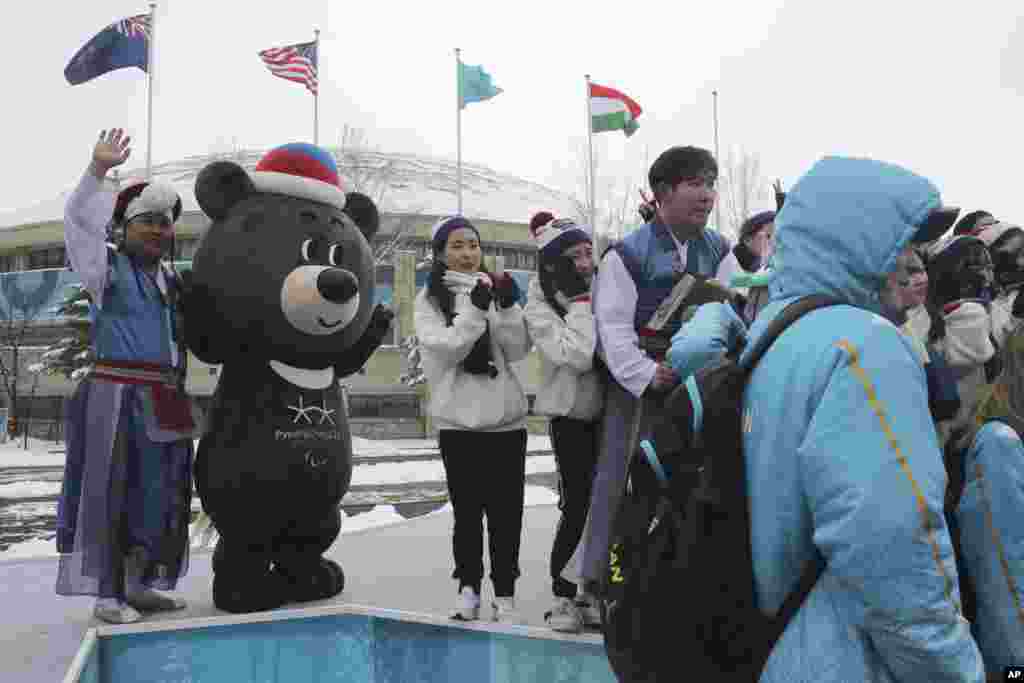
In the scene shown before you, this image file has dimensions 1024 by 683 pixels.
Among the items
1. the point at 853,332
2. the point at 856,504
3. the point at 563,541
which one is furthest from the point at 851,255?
the point at 563,541

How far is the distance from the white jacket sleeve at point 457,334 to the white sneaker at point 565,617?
117 centimetres

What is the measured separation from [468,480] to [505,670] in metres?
0.82

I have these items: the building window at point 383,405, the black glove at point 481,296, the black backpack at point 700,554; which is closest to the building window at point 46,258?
the building window at point 383,405

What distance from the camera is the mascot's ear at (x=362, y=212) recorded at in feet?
16.4

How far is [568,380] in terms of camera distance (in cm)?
404

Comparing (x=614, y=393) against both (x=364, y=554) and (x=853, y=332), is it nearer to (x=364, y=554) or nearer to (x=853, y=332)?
(x=853, y=332)

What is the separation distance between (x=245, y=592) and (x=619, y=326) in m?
2.23

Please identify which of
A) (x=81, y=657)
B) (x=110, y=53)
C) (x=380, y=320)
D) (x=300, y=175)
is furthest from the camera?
(x=110, y=53)

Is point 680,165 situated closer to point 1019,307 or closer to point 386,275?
point 1019,307

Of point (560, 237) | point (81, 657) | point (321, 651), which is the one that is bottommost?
point (321, 651)

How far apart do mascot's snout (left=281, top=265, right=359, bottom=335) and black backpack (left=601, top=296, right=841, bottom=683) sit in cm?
269

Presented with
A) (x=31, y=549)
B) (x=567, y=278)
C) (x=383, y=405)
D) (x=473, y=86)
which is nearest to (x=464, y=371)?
(x=567, y=278)

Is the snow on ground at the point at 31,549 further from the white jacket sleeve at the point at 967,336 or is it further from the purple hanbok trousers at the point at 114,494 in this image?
the white jacket sleeve at the point at 967,336

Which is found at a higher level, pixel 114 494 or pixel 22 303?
pixel 22 303
